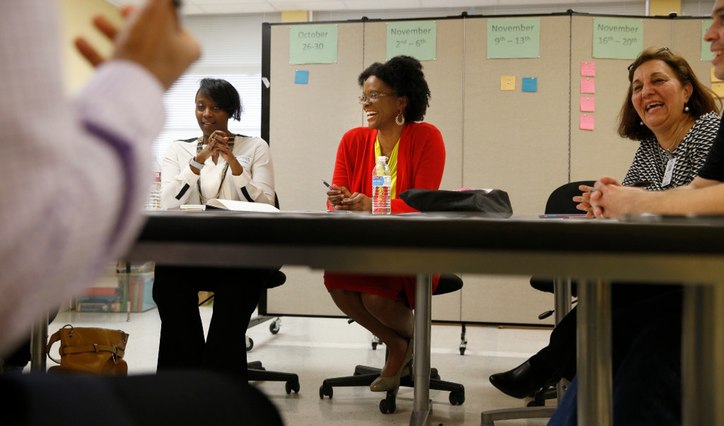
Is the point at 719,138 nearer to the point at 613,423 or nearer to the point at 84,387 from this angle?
the point at 613,423

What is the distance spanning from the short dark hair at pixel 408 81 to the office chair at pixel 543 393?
70cm

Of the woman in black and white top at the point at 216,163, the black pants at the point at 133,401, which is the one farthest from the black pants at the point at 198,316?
the black pants at the point at 133,401

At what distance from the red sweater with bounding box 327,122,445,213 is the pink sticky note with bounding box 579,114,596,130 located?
1.62 m

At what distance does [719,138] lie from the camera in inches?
44.8

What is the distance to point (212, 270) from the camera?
2.14 metres

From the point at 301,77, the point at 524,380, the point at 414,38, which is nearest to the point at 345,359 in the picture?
the point at 524,380

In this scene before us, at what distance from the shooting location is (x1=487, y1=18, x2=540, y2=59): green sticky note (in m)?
3.91

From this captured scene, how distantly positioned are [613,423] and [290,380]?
1.81 metres

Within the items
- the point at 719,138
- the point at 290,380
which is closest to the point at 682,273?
the point at 719,138

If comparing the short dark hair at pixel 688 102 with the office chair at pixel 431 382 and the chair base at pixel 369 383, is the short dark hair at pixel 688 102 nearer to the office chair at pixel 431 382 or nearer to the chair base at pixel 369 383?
the office chair at pixel 431 382

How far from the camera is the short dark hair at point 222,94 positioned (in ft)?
9.29

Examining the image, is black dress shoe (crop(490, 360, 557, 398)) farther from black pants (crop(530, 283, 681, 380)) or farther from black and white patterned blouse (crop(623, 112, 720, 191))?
black and white patterned blouse (crop(623, 112, 720, 191))

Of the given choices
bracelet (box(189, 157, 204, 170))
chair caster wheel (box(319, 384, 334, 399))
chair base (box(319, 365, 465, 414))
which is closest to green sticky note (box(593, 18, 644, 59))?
chair base (box(319, 365, 465, 414))

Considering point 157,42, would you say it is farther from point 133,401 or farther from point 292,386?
point 292,386
